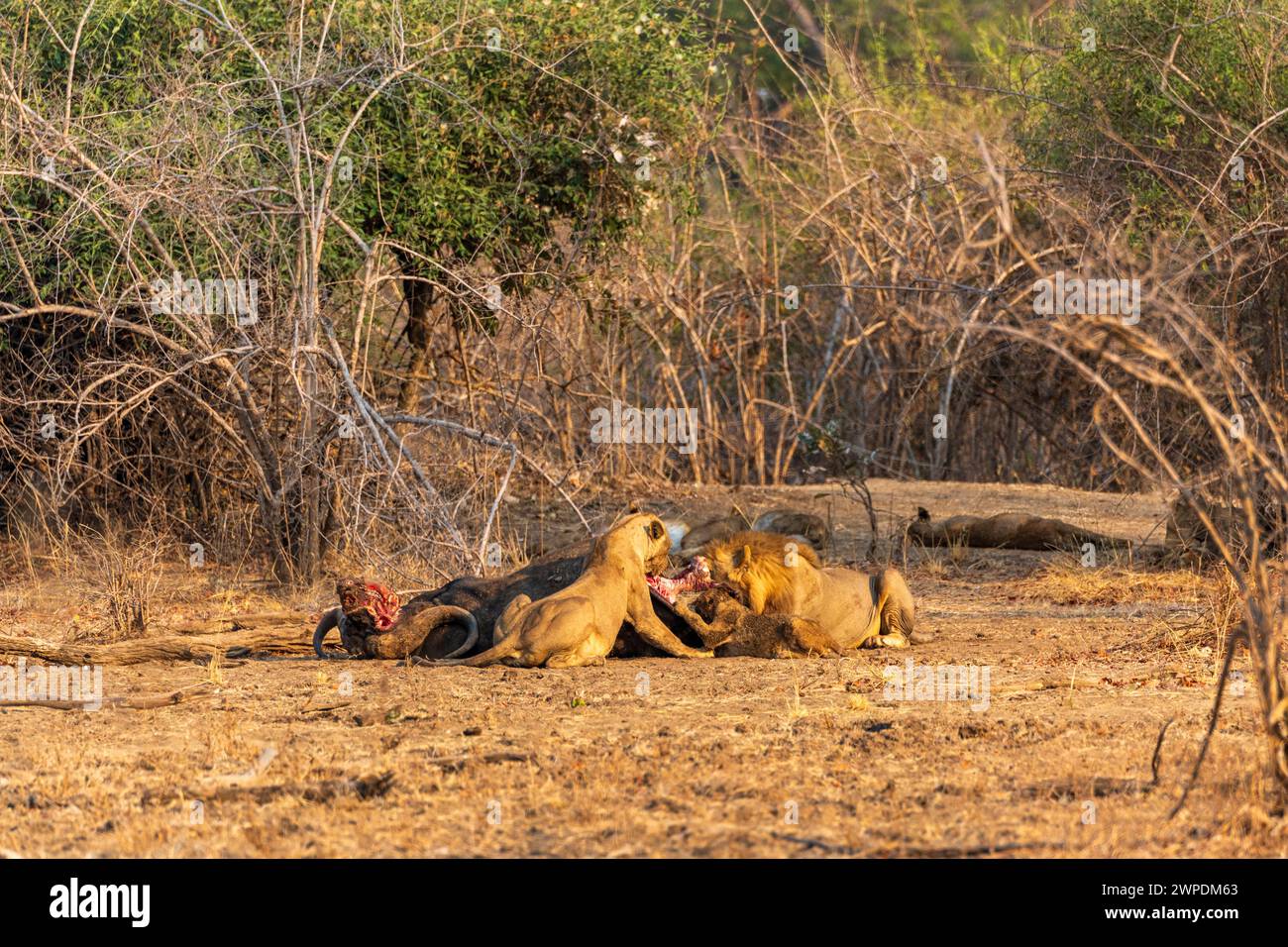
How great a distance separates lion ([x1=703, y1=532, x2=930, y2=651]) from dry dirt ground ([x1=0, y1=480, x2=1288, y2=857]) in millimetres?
219

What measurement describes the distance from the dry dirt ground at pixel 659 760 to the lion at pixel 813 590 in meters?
0.22

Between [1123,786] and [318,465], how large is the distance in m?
6.03

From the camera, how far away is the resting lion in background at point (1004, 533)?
40.1 feet

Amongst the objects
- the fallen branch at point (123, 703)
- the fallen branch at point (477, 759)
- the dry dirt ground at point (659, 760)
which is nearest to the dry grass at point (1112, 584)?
the dry dirt ground at point (659, 760)

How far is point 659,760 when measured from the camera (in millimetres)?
5859

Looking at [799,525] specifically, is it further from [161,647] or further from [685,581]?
[161,647]

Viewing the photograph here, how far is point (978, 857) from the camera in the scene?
15.2ft

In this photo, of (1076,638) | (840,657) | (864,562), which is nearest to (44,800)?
(840,657)

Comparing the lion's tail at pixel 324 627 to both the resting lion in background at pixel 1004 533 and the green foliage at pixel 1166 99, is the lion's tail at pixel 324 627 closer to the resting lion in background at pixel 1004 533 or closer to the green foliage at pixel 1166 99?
the green foliage at pixel 1166 99

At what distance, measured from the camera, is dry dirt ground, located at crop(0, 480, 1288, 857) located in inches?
192

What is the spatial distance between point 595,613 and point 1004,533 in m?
5.39

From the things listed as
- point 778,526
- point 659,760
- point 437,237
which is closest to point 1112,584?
point 778,526

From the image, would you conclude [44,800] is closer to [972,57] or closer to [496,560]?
[496,560]

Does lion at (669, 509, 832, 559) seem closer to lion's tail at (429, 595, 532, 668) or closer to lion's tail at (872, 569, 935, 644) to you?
lion's tail at (872, 569, 935, 644)
